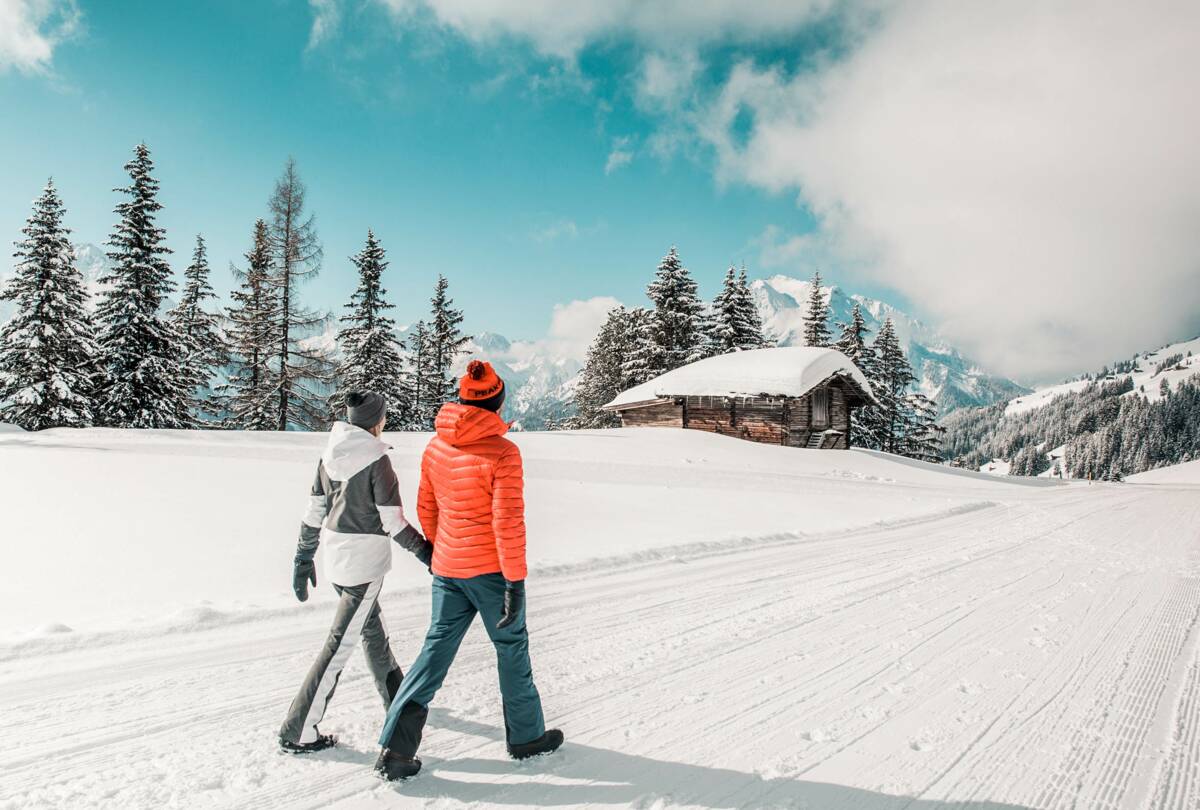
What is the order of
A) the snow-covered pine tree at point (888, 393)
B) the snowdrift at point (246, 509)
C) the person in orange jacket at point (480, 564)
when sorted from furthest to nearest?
the snow-covered pine tree at point (888, 393) < the snowdrift at point (246, 509) < the person in orange jacket at point (480, 564)

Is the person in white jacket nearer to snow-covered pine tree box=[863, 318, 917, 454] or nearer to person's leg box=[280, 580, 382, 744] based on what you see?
person's leg box=[280, 580, 382, 744]

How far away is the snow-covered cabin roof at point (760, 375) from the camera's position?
21.7 metres

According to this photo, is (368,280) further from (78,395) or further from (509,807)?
(509,807)

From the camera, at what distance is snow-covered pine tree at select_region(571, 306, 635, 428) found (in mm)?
38031

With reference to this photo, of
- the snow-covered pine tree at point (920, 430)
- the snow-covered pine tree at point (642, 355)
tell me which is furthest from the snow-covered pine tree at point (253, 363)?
the snow-covered pine tree at point (920, 430)

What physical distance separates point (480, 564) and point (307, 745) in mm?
1313

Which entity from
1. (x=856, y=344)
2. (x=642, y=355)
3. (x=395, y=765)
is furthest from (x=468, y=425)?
(x=856, y=344)

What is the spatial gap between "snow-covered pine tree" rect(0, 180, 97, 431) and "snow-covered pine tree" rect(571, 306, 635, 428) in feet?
83.7

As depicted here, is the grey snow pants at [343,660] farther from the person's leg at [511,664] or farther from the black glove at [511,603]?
the black glove at [511,603]

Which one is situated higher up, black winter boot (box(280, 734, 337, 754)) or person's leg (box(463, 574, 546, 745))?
person's leg (box(463, 574, 546, 745))

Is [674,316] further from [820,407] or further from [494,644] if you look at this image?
[494,644]

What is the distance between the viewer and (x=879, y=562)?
716cm

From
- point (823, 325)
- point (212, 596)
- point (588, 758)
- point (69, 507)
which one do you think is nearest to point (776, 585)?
point (588, 758)

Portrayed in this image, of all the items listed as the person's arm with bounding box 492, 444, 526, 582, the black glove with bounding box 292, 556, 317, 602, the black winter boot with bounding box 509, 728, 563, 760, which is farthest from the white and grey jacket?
the black winter boot with bounding box 509, 728, 563, 760
